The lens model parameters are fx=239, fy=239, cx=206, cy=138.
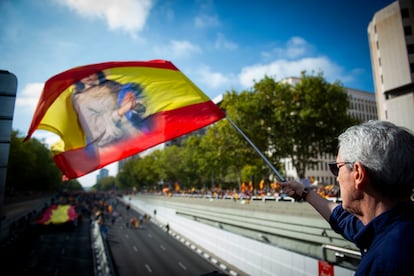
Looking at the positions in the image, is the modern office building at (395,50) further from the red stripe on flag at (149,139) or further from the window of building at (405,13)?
the red stripe on flag at (149,139)

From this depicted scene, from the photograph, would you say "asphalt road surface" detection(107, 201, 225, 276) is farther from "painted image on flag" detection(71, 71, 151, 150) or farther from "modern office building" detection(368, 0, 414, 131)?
"modern office building" detection(368, 0, 414, 131)

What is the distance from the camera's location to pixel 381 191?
1458 millimetres

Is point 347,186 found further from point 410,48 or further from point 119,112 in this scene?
point 410,48

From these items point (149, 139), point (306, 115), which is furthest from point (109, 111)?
point (306, 115)

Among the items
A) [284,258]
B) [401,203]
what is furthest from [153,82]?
[284,258]

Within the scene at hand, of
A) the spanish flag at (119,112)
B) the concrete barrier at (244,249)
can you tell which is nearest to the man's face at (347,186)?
the spanish flag at (119,112)

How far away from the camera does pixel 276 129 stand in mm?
26328

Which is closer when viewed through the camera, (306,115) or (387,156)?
(387,156)

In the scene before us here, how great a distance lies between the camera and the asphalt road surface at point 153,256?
17688mm

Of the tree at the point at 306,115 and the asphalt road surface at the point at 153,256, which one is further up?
the tree at the point at 306,115

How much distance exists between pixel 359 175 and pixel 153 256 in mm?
24081

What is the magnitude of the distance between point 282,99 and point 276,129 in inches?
132

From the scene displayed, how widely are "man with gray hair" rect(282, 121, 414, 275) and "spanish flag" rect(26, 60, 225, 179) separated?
142 inches

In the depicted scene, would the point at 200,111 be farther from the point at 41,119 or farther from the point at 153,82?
the point at 41,119
